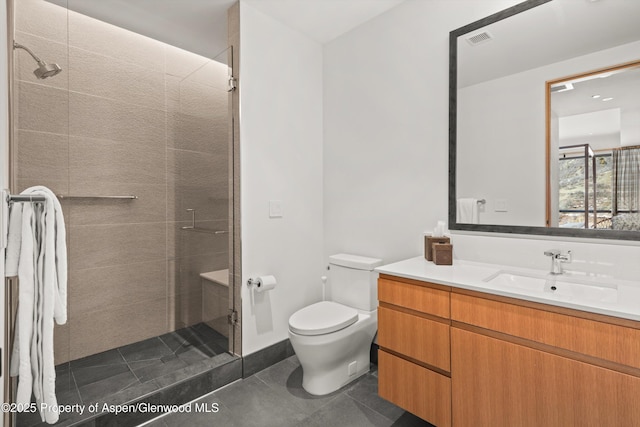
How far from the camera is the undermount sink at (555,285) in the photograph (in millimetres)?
1343

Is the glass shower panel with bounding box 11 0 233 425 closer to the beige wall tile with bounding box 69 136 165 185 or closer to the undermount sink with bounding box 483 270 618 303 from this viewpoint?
the beige wall tile with bounding box 69 136 165 185

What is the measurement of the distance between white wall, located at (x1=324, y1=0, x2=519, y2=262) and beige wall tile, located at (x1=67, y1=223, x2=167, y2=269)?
4.60 ft

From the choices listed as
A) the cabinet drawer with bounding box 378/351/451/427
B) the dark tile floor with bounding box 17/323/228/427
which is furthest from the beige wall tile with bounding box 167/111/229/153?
the cabinet drawer with bounding box 378/351/451/427

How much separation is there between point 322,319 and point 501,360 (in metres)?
Answer: 1.03

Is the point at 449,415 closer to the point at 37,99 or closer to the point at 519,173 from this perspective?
the point at 519,173

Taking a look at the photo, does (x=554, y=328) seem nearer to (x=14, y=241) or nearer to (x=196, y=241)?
(x=14, y=241)

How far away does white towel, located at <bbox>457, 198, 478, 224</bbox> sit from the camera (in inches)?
75.7

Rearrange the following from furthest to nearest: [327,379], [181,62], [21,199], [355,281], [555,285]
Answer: [181,62] < [355,281] < [327,379] < [555,285] < [21,199]

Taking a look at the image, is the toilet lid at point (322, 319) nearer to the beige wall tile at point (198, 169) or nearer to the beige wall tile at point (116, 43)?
the beige wall tile at point (198, 169)

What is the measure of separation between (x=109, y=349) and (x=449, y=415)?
226cm

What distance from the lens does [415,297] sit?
157 cm

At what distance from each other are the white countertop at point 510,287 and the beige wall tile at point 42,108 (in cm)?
185

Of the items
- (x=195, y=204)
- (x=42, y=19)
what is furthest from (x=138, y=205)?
(x=42, y=19)

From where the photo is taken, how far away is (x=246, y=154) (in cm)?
226
